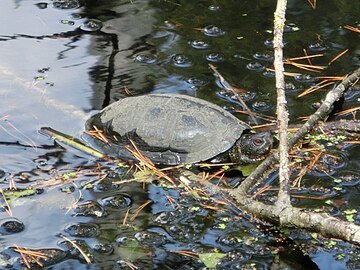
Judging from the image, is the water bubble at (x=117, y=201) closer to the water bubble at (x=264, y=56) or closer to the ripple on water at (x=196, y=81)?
the ripple on water at (x=196, y=81)

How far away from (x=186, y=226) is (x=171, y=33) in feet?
9.17

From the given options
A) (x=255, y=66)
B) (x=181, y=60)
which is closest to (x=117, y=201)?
(x=181, y=60)

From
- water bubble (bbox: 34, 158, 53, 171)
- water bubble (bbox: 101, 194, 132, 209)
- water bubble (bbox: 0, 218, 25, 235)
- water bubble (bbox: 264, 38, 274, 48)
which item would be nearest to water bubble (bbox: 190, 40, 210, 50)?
water bubble (bbox: 264, 38, 274, 48)

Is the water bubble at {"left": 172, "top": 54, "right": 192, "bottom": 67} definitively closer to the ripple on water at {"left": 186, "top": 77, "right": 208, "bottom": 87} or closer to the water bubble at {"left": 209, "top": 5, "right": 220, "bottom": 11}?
the ripple on water at {"left": 186, "top": 77, "right": 208, "bottom": 87}

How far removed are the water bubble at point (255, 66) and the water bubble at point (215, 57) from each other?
0.82 feet

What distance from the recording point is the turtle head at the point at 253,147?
469cm

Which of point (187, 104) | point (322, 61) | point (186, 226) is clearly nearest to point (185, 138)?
point (187, 104)

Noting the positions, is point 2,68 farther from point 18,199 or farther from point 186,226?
point 186,226

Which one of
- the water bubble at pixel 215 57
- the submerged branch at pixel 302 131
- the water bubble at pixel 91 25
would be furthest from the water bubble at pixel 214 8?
the submerged branch at pixel 302 131

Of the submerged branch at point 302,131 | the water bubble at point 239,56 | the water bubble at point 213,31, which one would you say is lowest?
the water bubble at point 239,56

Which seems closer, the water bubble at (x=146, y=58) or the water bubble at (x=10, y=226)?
the water bubble at (x=10, y=226)

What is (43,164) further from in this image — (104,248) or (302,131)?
(302,131)

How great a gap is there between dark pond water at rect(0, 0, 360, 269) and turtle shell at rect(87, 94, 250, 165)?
0.90ft

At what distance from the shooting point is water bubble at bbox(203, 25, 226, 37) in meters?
6.40
